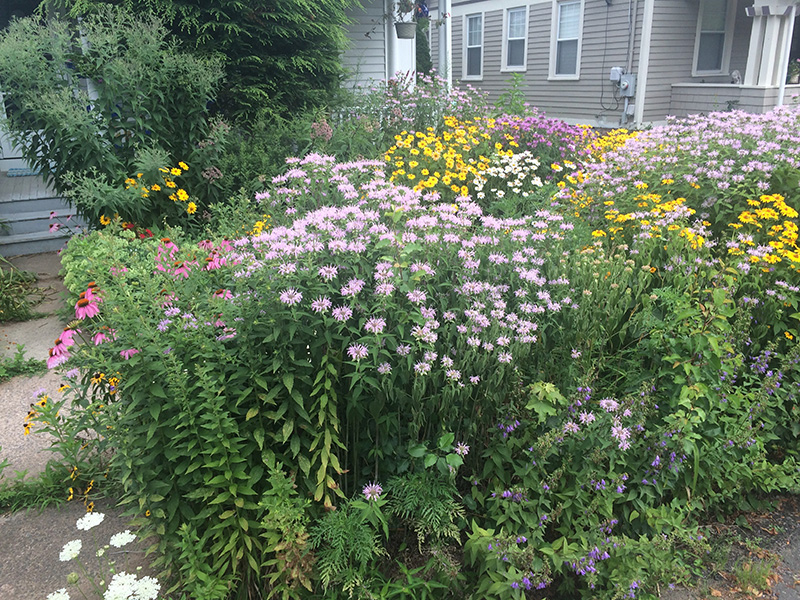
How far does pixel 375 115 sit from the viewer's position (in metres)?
6.57

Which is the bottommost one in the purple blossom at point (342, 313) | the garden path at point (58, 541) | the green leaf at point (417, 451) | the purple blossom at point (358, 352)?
the garden path at point (58, 541)

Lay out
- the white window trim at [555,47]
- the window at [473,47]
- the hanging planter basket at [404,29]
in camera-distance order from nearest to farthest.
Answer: the hanging planter basket at [404,29], the white window trim at [555,47], the window at [473,47]

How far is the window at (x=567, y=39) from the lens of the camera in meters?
12.8

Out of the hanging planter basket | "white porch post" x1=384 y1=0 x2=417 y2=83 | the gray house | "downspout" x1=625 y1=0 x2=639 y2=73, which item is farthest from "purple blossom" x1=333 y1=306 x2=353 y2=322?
"downspout" x1=625 y1=0 x2=639 y2=73

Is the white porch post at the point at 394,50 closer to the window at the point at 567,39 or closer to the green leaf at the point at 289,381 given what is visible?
the window at the point at 567,39

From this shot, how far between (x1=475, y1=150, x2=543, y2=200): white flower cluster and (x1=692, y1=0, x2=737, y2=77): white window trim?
870 cm

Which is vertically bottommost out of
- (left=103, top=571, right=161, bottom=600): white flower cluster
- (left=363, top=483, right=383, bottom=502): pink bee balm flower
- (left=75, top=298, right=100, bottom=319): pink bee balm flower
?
(left=103, top=571, right=161, bottom=600): white flower cluster

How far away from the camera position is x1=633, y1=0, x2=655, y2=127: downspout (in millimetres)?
11000

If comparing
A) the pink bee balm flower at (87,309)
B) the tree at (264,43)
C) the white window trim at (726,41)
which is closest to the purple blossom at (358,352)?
the pink bee balm flower at (87,309)

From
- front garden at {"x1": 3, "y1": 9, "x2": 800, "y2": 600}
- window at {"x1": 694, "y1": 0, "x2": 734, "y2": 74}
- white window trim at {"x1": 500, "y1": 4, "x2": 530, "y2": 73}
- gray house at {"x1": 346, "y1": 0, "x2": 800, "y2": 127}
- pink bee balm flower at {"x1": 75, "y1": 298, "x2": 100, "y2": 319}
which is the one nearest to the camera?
front garden at {"x1": 3, "y1": 9, "x2": 800, "y2": 600}

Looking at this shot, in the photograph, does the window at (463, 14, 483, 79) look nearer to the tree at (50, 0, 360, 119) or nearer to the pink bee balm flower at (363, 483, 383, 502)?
the tree at (50, 0, 360, 119)

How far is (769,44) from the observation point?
10.4 meters

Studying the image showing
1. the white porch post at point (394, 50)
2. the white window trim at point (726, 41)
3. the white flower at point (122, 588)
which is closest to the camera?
the white flower at point (122, 588)

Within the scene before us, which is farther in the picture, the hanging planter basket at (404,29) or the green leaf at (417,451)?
the hanging planter basket at (404,29)
